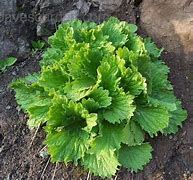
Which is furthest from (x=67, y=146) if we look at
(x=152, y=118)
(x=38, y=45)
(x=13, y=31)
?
(x=13, y=31)

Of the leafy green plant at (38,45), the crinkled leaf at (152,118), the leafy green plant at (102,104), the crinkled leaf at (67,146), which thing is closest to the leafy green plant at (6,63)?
the leafy green plant at (38,45)

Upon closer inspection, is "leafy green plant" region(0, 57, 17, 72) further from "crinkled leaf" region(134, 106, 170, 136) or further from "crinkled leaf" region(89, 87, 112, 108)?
"crinkled leaf" region(134, 106, 170, 136)

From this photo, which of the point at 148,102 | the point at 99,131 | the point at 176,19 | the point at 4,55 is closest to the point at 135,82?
the point at 148,102

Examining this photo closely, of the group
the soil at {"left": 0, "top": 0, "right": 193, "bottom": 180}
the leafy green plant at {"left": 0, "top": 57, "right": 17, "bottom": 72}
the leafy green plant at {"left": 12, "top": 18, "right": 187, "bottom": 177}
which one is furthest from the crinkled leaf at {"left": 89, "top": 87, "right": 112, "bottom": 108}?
the leafy green plant at {"left": 0, "top": 57, "right": 17, "bottom": 72}

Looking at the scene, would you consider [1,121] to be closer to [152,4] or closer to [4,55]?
[4,55]

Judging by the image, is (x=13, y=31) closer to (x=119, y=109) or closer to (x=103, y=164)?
(x=119, y=109)

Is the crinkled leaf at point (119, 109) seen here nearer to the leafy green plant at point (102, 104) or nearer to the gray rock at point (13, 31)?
the leafy green plant at point (102, 104)
